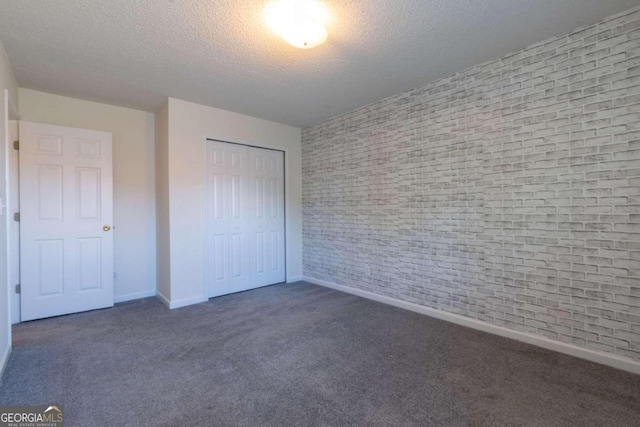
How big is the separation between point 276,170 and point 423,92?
239cm

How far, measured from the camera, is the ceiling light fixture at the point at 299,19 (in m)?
1.96

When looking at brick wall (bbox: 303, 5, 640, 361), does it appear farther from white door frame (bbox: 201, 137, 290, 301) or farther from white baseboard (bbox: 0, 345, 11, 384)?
white baseboard (bbox: 0, 345, 11, 384)

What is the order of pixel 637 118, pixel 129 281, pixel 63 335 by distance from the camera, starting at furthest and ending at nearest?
pixel 129 281, pixel 63 335, pixel 637 118

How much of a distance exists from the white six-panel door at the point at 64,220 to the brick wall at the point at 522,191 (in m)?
3.16

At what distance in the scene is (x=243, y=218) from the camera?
4.30 metres

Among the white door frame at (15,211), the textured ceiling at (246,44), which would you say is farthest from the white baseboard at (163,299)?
the textured ceiling at (246,44)

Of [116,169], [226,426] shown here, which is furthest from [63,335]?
[226,426]

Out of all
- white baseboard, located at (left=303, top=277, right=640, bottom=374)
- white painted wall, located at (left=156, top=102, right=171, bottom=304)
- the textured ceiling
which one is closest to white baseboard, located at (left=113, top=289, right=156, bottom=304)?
white painted wall, located at (left=156, top=102, right=171, bottom=304)

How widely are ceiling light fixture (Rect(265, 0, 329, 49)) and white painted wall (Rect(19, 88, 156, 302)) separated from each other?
8.87ft

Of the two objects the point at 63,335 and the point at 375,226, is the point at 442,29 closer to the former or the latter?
the point at 375,226

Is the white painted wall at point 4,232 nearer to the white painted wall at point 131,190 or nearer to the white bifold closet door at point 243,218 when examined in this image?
the white painted wall at point 131,190

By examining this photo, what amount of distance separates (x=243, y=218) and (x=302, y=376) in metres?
2.65

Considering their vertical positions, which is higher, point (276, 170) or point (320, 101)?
point (320, 101)

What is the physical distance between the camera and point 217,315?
3.30m
